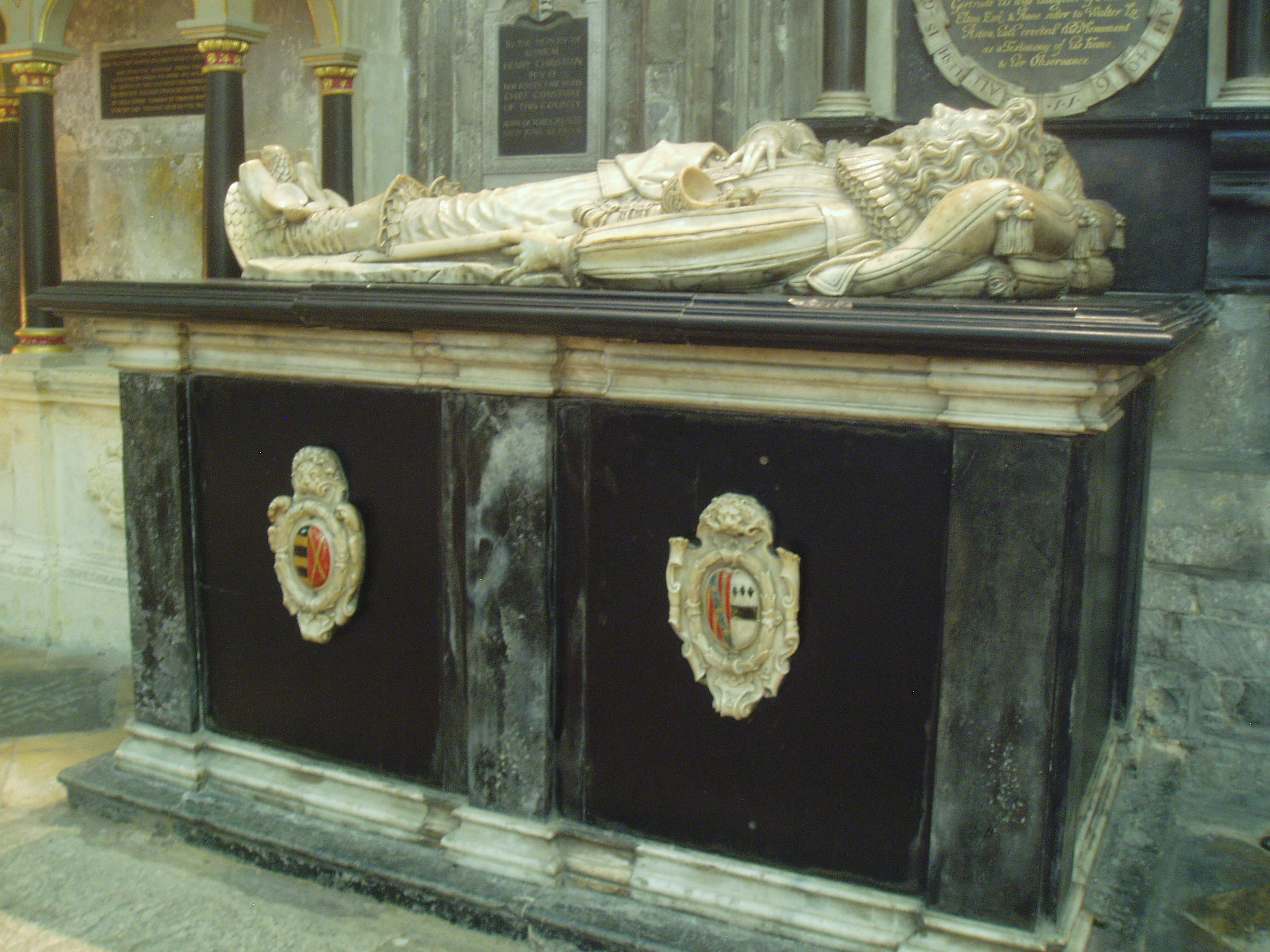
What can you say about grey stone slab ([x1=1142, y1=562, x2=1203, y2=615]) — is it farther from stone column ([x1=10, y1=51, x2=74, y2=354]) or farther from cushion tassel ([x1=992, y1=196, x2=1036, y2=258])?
stone column ([x1=10, y1=51, x2=74, y2=354])

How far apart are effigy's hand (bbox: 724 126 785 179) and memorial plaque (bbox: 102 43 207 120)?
150 inches

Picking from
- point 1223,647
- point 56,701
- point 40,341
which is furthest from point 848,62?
point 40,341

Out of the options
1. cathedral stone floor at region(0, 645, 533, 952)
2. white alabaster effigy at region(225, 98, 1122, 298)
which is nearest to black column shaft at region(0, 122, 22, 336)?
white alabaster effigy at region(225, 98, 1122, 298)

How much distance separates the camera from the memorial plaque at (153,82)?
610 cm

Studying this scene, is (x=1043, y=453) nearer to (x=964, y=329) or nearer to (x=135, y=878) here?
(x=964, y=329)

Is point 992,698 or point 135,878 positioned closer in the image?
point 992,698

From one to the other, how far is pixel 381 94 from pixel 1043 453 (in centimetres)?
429

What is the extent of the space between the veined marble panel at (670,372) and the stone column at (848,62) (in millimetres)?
1697

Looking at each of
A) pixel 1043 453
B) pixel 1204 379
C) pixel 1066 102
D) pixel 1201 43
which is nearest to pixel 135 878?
pixel 1043 453

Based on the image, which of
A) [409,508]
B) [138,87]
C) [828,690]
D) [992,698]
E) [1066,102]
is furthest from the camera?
[138,87]

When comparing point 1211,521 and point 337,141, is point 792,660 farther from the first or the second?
point 337,141

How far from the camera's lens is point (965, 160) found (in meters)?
2.61

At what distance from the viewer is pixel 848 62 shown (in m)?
4.17

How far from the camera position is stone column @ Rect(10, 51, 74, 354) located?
5484 mm
